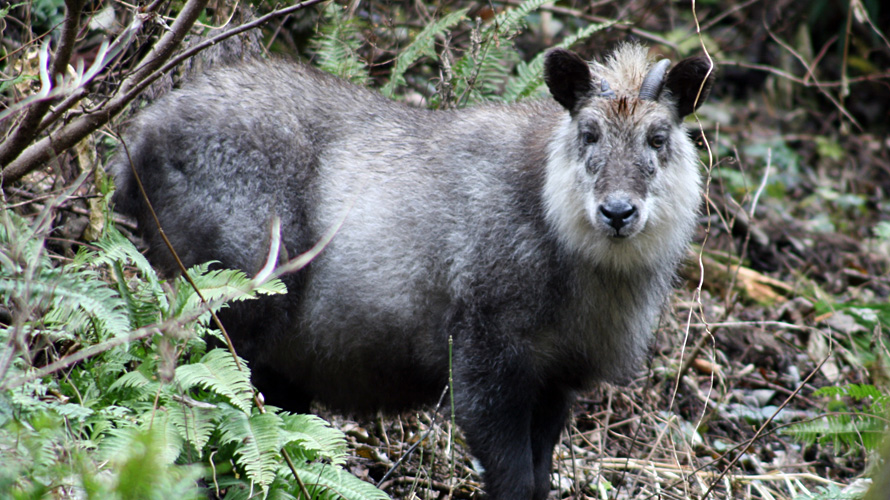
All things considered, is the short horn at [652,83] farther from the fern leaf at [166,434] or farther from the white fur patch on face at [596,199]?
the fern leaf at [166,434]

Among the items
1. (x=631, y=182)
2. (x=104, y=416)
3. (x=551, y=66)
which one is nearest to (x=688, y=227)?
(x=631, y=182)

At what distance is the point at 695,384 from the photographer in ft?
25.9

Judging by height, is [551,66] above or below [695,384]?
above

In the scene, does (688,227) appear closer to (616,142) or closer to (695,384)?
(616,142)

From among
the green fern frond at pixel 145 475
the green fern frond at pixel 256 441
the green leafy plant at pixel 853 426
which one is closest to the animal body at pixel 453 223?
the green fern frond at pixel 256 441

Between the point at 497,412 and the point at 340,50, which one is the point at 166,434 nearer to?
the point at 497,412

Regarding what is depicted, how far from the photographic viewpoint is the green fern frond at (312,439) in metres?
4.80

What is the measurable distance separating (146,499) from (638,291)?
146 inches

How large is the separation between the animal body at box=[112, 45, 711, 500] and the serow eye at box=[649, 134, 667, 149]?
13 millimetres

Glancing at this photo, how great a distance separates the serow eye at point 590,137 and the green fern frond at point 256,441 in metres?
2.58

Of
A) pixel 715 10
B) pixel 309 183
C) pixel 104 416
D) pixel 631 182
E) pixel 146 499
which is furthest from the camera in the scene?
pixel 715 10

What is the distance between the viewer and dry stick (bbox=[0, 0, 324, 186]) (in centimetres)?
514

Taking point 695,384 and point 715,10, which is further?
point 715,10

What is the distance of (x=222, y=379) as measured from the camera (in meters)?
4.69
